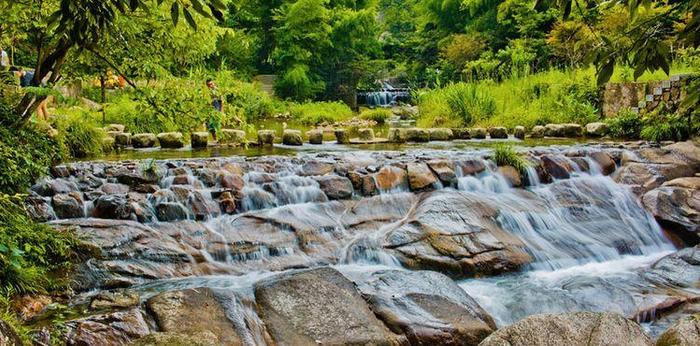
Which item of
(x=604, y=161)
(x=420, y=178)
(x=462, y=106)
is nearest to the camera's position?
(x=420, y=178)

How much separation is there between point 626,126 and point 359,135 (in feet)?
17.4

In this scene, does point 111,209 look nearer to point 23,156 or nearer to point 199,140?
point 23,156

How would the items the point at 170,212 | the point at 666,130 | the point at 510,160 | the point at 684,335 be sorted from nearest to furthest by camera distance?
the point at 684,335 < the point at 170,212 < the point at 510,160 < the point at 666,130

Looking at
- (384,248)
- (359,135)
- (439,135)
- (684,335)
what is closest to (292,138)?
(359,135)

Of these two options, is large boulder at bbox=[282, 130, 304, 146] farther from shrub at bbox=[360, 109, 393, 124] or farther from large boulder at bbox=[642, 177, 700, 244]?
shrub at bbox=[360, 109, 393, 124]

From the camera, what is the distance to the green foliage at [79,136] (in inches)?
319

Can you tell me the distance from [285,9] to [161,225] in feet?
62.7

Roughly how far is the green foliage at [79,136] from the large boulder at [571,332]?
706 cm

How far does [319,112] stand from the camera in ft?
62.0


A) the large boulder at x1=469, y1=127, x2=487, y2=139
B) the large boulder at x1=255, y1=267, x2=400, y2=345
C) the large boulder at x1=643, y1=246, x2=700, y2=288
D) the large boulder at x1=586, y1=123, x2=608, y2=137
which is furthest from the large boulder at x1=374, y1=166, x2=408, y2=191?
the large boulder at x1=586, y1=123, x2=608, y2=137

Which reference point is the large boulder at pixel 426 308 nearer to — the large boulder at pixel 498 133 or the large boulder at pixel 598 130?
the large boulder at pixel 498 133

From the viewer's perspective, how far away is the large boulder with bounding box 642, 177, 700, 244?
638 centimetres

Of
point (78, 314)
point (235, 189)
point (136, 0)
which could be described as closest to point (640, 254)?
point (235, 189)

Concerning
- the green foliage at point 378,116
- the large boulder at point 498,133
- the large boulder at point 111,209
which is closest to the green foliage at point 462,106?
the large boulder at point 498,133
